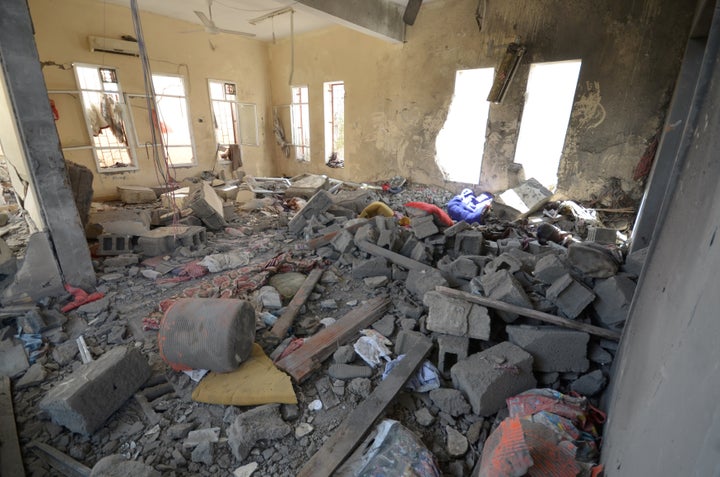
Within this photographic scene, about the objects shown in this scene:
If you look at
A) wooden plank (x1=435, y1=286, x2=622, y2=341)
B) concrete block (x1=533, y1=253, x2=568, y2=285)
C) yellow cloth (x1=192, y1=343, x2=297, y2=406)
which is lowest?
yellow cloth (x1=192, y1=343, x2=297, y2=406)

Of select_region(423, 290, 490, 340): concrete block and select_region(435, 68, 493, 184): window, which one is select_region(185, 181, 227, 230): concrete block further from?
select_region(435, 68, 493, 184): window

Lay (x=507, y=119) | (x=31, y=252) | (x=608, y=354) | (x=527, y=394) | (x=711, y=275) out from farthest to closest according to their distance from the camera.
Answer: (x=507, y=119)
(x=31, y=252)
(x=608, y=354)
(x=527, y=394)
(x=711, y=275)

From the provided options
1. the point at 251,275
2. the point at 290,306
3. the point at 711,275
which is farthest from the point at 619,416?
the point at 251,275

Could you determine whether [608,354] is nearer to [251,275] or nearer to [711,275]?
[711,275]

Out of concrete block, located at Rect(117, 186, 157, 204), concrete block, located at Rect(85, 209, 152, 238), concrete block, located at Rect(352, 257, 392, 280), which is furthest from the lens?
concrete block, located at Rect(117, 186, 157, 204)

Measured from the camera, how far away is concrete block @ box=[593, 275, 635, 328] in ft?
8.91

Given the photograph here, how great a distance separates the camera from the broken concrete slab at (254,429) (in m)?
2.19

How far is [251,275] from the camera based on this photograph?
450 cm

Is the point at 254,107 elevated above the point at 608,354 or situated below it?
above

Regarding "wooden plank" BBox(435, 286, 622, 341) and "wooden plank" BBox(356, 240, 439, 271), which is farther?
"wooden plank" BBox(356, 240, 439, 271)

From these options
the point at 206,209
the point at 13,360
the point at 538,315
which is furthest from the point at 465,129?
the point at 13,360

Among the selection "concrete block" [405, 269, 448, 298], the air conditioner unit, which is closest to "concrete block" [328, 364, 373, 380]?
"concrete block" [405, 269, 448, 298]

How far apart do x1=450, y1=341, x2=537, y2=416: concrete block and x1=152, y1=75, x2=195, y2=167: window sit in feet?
30.5

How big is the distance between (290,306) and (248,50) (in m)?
10.7
